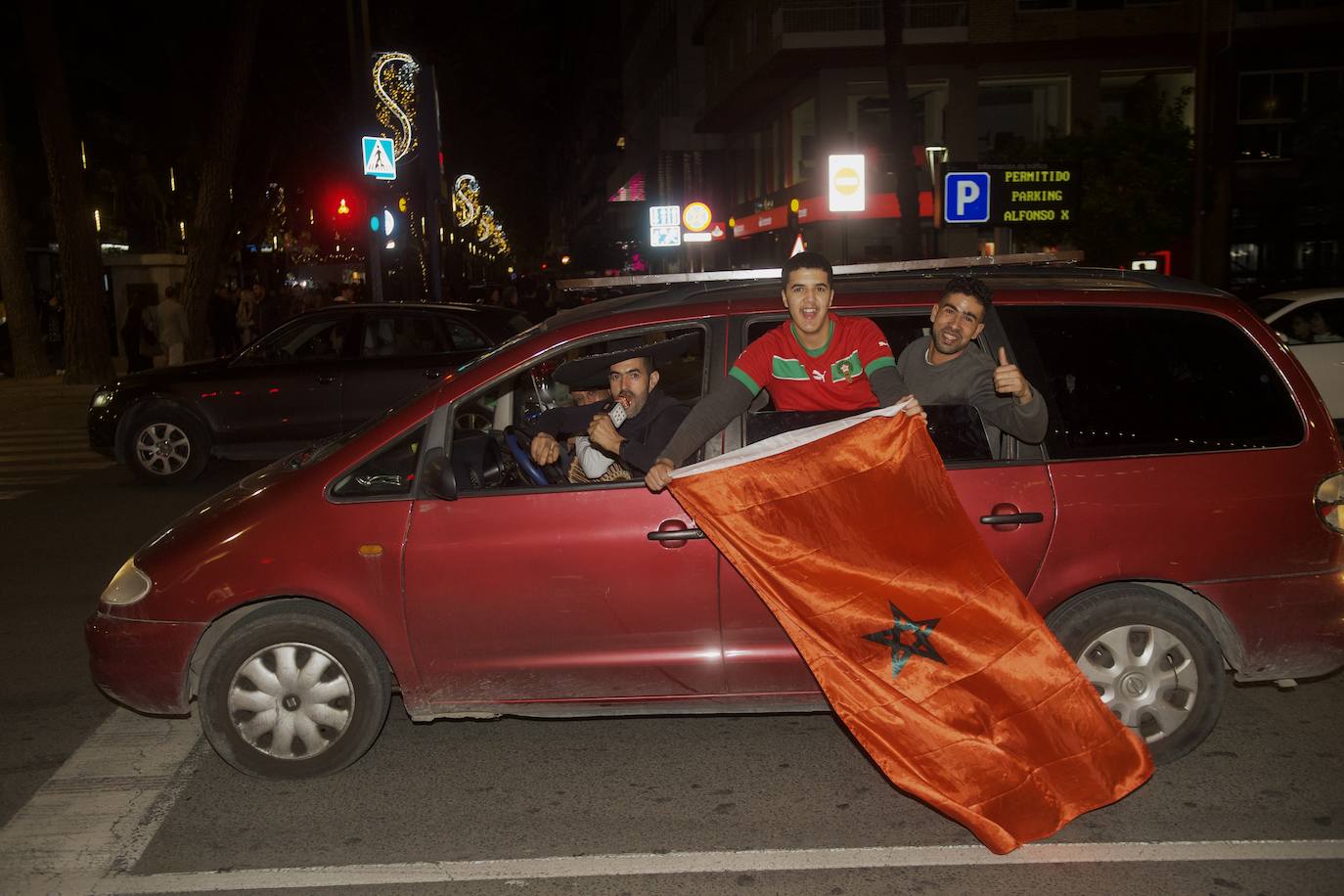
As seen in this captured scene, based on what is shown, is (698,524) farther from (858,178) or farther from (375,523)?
(858,178)

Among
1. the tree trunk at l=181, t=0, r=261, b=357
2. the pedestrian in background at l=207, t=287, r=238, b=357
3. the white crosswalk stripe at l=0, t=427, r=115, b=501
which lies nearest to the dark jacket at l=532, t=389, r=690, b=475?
the white crosswalk stripe at l=0, t=427, r=115, b=501

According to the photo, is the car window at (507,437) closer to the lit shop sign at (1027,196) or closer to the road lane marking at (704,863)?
the road lane marking at (704,863)

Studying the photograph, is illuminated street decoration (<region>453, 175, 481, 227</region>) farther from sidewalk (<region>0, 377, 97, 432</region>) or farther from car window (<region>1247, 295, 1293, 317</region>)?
car window (<region>1247, 295, 1293, 317</region>)

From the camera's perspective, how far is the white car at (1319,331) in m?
12.6

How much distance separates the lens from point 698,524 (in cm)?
419

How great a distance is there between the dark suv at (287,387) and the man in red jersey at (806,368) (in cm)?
757

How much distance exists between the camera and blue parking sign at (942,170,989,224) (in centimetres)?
1803

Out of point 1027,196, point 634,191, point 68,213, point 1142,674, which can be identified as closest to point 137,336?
point 68,213

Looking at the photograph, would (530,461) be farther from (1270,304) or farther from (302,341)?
(1270,304)

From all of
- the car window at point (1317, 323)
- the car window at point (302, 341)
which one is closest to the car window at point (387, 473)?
the car window at point (302, 341)

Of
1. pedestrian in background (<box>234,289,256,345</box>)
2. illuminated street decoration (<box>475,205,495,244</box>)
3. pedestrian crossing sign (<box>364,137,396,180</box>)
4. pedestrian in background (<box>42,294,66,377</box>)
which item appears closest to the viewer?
pedestrian crossing sign (<box>364,137,396,180</box>)

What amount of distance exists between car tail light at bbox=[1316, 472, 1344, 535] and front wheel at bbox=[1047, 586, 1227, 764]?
61cm

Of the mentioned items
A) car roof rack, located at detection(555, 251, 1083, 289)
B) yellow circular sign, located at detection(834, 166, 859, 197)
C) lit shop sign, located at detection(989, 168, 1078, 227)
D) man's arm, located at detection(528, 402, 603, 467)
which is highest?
yellow circular sign, located at detection(834, 166, 859, 197)

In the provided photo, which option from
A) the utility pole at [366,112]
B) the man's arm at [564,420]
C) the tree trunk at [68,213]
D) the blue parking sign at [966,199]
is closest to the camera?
the man's arm at [564,420]
